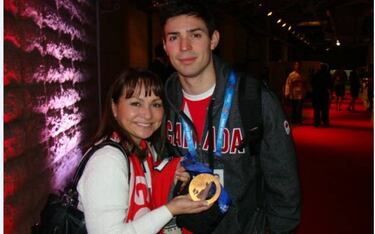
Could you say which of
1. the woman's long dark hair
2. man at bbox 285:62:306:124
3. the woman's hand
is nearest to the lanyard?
the woman's long dark hair

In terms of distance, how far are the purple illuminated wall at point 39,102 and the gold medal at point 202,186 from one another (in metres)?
0.77

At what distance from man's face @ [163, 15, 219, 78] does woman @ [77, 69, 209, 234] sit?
0.73ft

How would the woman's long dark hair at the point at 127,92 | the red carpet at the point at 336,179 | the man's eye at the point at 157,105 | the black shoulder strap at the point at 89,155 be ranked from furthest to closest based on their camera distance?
the red carpet at the point at 336,179
the man's eye at the point at 157,105
the woman's long dark hair at the point at 127,92
the black shoulder strap at the point at 89,155

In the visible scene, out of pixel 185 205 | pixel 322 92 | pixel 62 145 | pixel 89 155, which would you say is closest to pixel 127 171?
pixel 89 155

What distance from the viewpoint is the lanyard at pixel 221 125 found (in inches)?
79.0

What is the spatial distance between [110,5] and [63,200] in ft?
10.9

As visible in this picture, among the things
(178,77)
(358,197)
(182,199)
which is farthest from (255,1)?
(182,199)

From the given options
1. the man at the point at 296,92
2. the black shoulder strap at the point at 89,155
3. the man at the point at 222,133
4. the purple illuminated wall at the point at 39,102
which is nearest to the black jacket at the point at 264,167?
the man at the point at 222,133

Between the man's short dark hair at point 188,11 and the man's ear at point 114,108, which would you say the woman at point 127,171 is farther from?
the man's short dark hair at point 188,11

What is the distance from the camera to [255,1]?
11.3m

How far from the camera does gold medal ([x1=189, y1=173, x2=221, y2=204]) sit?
1.71 m

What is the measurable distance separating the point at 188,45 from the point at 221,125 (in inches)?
16.7

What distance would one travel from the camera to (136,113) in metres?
1.84

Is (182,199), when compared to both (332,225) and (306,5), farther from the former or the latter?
(306,5)
